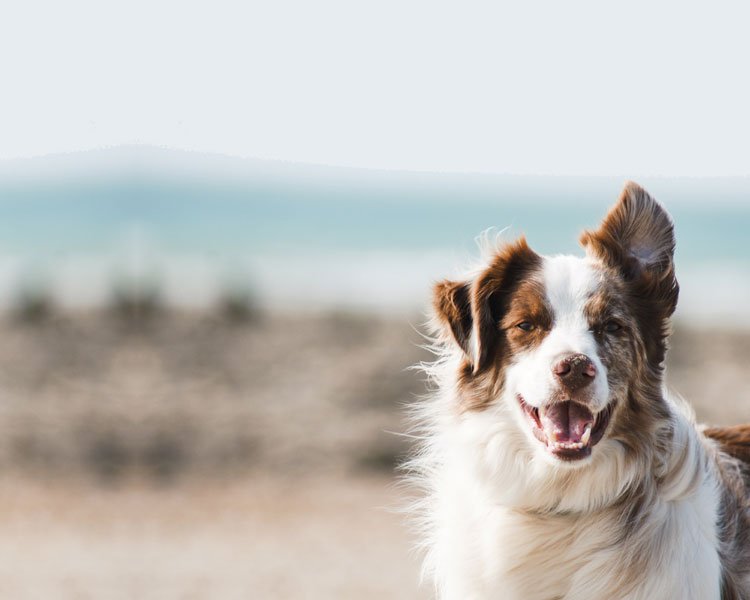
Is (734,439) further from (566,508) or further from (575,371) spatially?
(575,371)

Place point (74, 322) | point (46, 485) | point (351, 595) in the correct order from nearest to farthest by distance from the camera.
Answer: point (351, 595)
point (46, 485)
point (74, 322)

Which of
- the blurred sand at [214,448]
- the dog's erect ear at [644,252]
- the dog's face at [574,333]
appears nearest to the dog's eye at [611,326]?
the dog's face at [574,333]

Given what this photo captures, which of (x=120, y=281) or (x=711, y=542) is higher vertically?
(x=120, y=281)

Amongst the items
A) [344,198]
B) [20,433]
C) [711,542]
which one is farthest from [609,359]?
[344,198]

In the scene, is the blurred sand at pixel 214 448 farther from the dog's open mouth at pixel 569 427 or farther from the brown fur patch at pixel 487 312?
the dog's open mouth at pixel 569 427

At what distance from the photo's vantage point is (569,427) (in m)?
4.61

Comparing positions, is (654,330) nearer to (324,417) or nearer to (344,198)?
(324,417)

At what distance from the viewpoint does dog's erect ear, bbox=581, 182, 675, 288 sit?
197 inches

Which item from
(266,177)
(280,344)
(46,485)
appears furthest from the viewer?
(266,177)

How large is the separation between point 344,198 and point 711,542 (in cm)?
6077

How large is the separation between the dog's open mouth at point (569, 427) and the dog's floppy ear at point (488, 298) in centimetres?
48

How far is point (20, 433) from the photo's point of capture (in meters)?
13.3

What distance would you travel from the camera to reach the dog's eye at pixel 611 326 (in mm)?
4691

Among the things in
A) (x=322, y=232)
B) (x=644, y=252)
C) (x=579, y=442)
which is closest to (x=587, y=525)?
(x=579, y=442)
